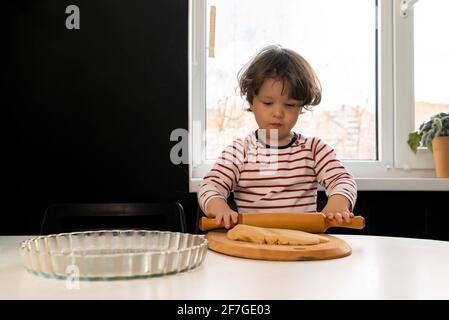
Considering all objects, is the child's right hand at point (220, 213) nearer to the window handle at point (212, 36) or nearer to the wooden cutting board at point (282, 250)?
the wooden cutting board at point (282, 250)

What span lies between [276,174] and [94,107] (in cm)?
71

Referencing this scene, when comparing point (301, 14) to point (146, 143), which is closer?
point (146, 143)

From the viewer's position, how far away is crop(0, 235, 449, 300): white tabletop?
0.55m

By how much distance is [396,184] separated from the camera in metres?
1.83

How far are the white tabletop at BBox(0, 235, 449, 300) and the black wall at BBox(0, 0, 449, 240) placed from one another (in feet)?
3.41

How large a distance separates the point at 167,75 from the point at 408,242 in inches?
43.8

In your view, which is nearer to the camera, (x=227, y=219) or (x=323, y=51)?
Result: (x=227, y=219)

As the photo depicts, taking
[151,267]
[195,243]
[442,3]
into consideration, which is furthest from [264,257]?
[442,3]

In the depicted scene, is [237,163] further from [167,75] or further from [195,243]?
[195,243]

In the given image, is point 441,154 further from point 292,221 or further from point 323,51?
point 292,221

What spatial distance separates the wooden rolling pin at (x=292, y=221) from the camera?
3.07ft

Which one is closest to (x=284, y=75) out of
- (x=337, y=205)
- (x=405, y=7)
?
(x=337, y=205)

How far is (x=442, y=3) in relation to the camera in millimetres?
2133
